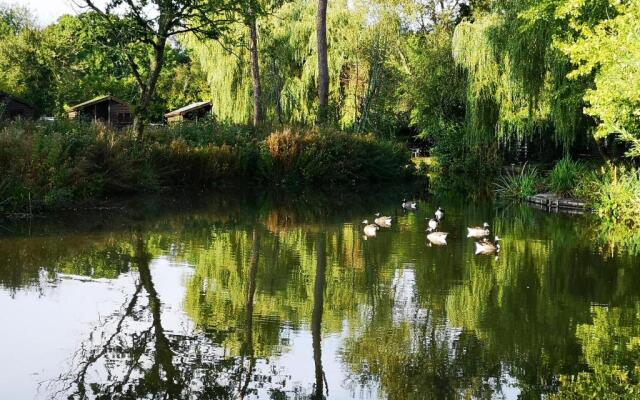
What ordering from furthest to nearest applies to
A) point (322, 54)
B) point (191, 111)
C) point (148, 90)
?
point (191, 111) → point (322, 54) → point (148, 90)

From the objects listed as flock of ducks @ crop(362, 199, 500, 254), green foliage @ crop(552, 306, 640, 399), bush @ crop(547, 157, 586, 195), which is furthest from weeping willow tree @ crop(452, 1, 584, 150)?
green foliage @ crop(552, 306, 640, 399)

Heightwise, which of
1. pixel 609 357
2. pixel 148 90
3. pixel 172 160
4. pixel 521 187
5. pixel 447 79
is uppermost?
pixel 447 79

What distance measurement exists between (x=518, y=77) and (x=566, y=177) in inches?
138

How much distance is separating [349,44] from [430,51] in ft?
13.6

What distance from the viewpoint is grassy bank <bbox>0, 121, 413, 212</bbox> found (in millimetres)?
16750

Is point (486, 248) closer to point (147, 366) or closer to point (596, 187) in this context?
point (147, 366)

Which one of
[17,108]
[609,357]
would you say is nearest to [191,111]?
[17,108]

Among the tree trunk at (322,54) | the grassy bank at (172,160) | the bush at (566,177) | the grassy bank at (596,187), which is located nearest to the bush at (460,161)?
the grassy bank at (172,160)

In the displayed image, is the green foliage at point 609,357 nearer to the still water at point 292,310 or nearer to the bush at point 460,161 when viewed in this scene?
the still water at point 292,310

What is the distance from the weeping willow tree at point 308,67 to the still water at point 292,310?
73.3 feet

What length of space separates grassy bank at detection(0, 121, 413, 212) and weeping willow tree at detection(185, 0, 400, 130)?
6.46m

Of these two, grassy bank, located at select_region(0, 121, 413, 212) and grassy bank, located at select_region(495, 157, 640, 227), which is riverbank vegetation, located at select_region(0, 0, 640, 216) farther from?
grassy bank, located at select_region(0, 121, 413, 212)

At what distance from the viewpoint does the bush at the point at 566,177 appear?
21908 mm

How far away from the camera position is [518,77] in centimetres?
2380
